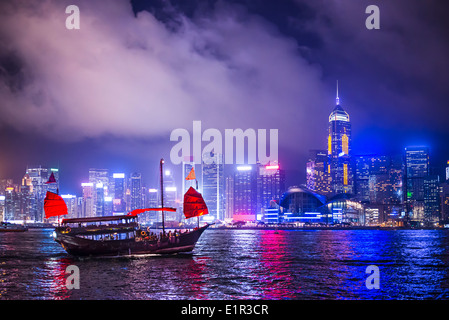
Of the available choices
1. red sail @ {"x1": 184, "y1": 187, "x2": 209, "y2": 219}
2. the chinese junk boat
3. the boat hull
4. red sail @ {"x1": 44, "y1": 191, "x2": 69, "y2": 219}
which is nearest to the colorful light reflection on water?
the boat hull

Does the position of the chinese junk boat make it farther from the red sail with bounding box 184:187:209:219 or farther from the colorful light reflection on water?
the red sail with bounding box 184:187:209:219

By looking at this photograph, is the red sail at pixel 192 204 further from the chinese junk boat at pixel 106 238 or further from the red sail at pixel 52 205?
the red sail at pixel 52 205

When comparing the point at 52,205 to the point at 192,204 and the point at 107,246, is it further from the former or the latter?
the point at 192,204

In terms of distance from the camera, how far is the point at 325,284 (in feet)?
124

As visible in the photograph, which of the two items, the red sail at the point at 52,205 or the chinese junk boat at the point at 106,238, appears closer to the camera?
the chinese junk boat at the point at 106,238

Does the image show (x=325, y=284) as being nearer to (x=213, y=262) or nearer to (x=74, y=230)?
(x=213, y=262)

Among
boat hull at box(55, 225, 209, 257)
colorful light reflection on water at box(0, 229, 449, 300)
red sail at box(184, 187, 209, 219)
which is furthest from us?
red sail at box(184, 187, 209, 219)

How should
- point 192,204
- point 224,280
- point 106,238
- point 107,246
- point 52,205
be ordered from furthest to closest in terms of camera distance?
point 192,204
point 52,205
point 106,238
point 107,246
point 224,280

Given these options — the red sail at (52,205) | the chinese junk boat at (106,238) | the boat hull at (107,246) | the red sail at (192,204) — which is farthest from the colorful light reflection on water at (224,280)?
the red sail at (192,204)

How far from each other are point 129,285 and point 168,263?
1790 centimetres

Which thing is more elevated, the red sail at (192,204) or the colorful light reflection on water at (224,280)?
the red sail at (192,204)

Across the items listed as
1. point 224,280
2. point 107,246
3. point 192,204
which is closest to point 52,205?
point 107,246

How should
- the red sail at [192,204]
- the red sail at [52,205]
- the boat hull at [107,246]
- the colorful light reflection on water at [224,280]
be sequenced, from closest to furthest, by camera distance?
the colorful light reflection on water at [224,280], the boat hull at [107,246], the red sail at [52,205], the red sail at [192,204]
